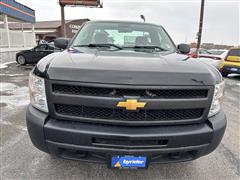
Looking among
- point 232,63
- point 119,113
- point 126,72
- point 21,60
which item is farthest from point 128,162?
point 21,60

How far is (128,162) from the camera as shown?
6.31ft

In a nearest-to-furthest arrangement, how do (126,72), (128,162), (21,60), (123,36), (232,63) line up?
(126,72), (128,162), (123,36), (232,63), (21,60)

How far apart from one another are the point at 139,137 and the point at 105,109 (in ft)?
1.29

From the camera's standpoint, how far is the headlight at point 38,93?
190 centimetres

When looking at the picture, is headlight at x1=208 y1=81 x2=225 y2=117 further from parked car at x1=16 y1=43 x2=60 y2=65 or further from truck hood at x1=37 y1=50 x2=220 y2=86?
parked car at x1=16 y1=43 x2=60 y2=65

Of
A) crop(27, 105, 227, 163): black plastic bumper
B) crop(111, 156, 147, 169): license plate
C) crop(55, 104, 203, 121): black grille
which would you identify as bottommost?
crop(111, 156, 147, 169): license plate

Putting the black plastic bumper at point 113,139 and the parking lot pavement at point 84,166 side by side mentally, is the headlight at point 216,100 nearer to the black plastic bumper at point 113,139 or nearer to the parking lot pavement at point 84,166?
the black plastic bumper at point 113,139

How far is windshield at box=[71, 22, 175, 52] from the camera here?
3.07 metres

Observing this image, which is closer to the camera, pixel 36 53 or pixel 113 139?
pixel 113 139

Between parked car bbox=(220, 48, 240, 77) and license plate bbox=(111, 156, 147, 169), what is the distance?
9.94 meters

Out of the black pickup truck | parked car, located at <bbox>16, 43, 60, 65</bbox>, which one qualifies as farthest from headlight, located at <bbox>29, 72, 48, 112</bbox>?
parked car, located at <bbox>16, 43, 60, 65</bbox>

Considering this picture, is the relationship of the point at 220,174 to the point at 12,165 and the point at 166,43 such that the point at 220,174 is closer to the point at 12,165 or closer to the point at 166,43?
the point at 166,43

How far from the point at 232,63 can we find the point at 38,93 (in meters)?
10.5

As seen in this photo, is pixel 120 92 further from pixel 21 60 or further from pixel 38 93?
pixel 21 60
